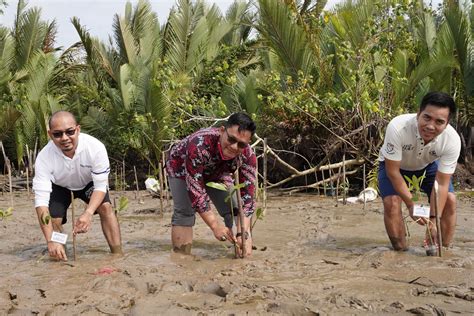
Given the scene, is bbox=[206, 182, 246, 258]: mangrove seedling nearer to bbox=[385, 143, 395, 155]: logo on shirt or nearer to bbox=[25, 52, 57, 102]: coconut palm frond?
bbox=[385, 143, 395, 155]: logo on shirt

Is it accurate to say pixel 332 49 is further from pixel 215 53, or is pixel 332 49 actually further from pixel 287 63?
pixel 215 53

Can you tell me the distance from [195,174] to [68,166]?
1.10 meters

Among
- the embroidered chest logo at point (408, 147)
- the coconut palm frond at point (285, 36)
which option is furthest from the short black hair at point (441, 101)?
the coconut palm frond at point (285, 36)

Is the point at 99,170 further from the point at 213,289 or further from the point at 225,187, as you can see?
the point at 213,289

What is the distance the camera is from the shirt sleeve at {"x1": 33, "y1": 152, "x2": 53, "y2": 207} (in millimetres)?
4973

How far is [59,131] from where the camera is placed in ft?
15.8

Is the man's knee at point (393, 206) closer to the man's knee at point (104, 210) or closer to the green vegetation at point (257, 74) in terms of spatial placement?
the man's knee at point (104, 210)

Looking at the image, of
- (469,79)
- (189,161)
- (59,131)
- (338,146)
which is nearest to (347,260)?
(189,161)

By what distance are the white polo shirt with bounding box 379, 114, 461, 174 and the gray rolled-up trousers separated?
4.61ft

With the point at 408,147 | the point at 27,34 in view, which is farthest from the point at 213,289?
the point at 27,34

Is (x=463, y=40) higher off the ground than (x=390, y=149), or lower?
higher

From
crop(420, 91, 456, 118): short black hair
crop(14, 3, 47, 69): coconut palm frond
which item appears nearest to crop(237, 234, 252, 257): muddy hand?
crop(420, 91, 456, 118): short black hair

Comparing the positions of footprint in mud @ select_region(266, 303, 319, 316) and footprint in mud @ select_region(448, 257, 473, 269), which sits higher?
footprint in mud @ select_region(448, 257, 473, 269)

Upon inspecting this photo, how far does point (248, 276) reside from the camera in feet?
14.5
